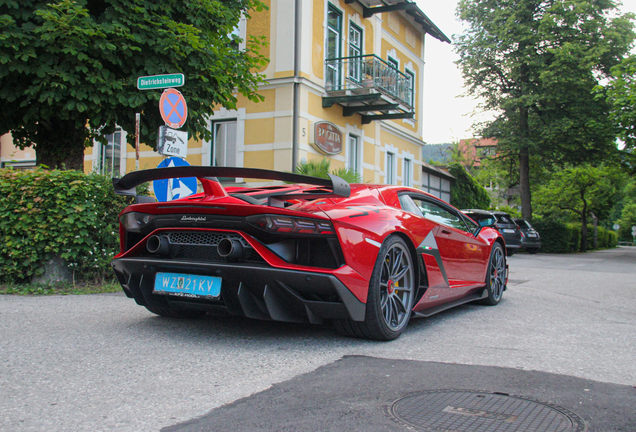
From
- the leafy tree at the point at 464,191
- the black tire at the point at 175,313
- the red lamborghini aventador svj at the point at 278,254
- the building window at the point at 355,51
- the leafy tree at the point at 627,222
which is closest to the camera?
the red lamborghini aventador svj at the point at 278,254

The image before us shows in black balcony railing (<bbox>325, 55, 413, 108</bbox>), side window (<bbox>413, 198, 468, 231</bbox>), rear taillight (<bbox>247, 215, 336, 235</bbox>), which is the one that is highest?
black balcony railing (<bbox>325, 55, 413, 108</bbox>)

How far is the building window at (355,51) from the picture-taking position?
17266 millimetres

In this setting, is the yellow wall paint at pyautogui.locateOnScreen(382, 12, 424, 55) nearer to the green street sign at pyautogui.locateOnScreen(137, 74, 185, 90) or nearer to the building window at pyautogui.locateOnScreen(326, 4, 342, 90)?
the building window at pyautogui.locateOnScreen(326, 4, 342, 90)

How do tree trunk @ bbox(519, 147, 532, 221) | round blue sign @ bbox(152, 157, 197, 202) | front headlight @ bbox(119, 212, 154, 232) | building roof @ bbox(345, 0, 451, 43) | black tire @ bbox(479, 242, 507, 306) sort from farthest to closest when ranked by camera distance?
tree trunk @ bbox(519, 147, 532, 221) → building roof @ bbox(345, 0, 451, 43) → round blue sign @ bbox(152, 157, 197, 202) → black tire @ bbox(479, 242, 507, 306) → front headlight @ bbox(119, 212, 154, 232)

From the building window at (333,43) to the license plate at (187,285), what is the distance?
13.6 meters

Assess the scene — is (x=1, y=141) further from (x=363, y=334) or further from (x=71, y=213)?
(x=363, y=334)

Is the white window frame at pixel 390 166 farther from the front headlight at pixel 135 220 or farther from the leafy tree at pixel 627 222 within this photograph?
the leafy tree at pixel 627 222

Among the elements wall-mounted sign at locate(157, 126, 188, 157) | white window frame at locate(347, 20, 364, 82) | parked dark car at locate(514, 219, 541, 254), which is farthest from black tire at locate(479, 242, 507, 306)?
parked dark car at locate(514, 219, 541, 254)

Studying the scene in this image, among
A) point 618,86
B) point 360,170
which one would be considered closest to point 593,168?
point 618,86

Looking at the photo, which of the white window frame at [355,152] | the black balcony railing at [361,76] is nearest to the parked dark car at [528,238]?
the white window frame at [355,152]

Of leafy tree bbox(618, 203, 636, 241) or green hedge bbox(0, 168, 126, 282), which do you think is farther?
leafy tree bbox(618, 203, 636, 241)

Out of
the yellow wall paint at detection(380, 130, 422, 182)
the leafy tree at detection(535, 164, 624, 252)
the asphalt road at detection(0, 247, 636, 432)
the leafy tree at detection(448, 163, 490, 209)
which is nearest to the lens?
the asphalt road at detection(0, 247, 636, 432)

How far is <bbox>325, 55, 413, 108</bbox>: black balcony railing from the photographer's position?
657 inches

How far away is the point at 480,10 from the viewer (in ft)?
95.1
